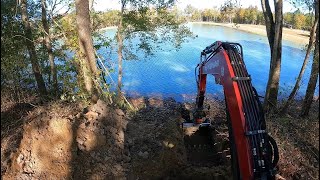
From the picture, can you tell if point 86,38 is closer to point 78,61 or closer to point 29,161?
point 78,61

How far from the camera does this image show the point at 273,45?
32.2ft

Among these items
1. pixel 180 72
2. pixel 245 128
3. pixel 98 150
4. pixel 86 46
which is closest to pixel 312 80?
pixel 245 128

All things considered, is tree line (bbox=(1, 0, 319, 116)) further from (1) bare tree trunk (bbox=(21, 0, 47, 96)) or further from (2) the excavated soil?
(2) the excavated soil

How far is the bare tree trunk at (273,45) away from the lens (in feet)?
30.8

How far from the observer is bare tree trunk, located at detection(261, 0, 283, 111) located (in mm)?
9391

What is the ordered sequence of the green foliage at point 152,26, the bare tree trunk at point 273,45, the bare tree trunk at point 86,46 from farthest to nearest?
the green foliage at point 152,26 → the bare tree trunk at point 273,45 → the bare tree trunk at point 86,46

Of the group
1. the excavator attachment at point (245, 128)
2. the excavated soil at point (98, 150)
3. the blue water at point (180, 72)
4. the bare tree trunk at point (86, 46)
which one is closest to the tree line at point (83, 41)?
the bare tree trunk at point (86, 46)

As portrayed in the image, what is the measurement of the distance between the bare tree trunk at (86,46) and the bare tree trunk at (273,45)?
5.51 metres

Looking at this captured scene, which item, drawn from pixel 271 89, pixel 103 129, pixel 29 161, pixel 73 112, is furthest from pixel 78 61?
pixel 271 89

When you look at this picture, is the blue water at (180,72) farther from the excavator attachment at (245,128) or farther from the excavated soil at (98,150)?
the excavator attachment at (245,128)

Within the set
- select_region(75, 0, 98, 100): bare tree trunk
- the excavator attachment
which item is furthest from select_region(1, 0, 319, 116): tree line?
the excavator attachment

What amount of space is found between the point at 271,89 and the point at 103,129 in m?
6.52

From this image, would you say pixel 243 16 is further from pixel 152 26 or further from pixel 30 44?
pixel 30 44

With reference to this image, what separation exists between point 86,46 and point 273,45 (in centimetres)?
582
